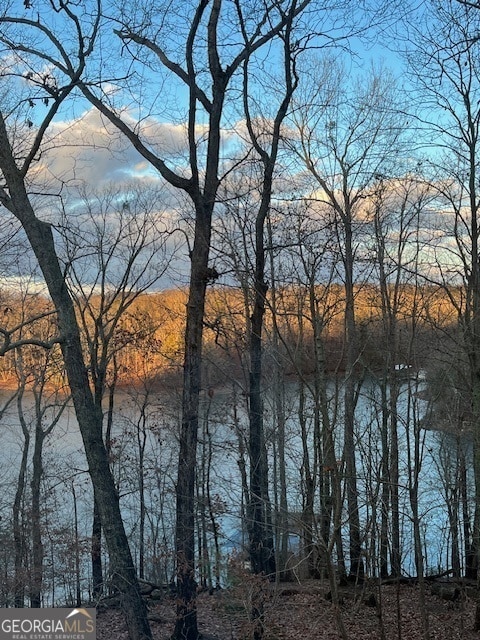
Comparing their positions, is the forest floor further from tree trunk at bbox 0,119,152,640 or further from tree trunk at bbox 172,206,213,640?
tree trunk at bbox 0,119,152,640

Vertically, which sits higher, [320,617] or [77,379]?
[77,379]

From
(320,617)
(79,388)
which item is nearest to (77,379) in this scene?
(79,388)

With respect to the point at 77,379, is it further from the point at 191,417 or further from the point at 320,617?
the point at 320,617

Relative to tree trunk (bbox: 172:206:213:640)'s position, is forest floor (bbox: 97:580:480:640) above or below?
below

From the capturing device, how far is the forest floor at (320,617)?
7.58 m

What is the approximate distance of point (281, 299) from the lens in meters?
9.80

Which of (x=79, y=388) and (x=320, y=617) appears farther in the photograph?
(x=320, y=617)

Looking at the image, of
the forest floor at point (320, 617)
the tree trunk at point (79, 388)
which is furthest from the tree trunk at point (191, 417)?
the tree trunk at point (79, 388)

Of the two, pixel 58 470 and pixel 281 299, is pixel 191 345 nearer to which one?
pixel 281 299

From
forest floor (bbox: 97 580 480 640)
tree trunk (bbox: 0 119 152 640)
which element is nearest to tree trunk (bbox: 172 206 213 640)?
forest floor (bbox: 97 580 480 640)

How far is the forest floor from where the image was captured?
24.9ft

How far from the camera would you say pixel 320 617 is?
7.95 m

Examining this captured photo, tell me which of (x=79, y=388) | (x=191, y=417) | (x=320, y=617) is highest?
(x=79, y=388)

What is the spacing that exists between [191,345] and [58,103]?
120 inches
